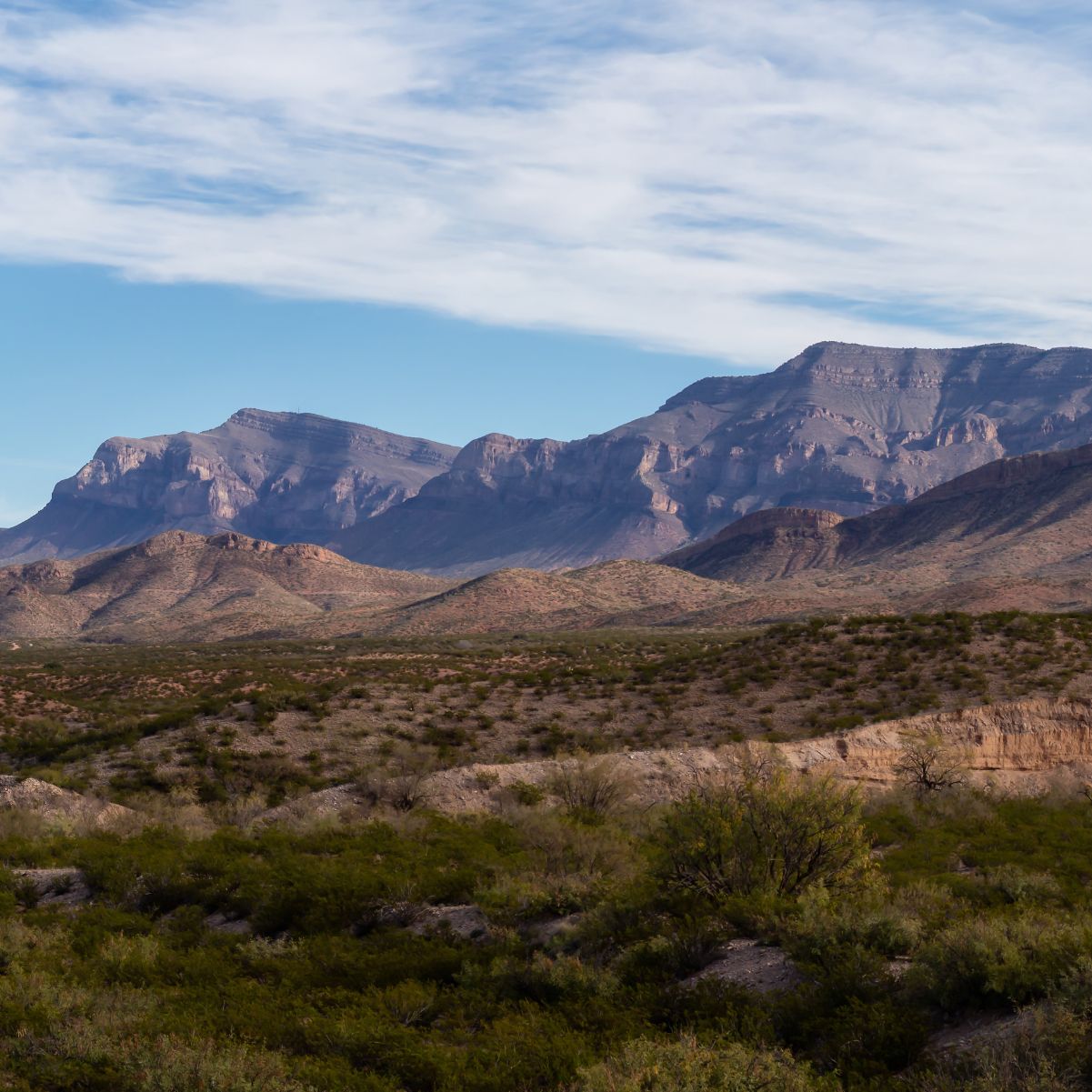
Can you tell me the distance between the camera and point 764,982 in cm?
1236

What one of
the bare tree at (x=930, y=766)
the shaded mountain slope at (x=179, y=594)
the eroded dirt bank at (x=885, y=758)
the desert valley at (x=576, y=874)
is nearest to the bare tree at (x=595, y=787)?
the desert valley at (x=576, y=874)

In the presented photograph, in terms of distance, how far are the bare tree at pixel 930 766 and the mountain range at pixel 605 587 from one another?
235ft

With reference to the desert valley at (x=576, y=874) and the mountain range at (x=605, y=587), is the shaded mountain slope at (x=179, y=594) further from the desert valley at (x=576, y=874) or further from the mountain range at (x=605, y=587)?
the desert valley at (x=576, y=874)

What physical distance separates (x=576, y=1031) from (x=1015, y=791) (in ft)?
59.8

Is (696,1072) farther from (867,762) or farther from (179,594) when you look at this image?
(179,594)

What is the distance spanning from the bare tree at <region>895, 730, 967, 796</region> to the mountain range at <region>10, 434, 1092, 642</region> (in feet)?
235

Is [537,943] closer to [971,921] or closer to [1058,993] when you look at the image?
[971,921]

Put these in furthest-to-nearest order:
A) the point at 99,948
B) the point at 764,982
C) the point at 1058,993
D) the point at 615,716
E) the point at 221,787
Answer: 1. the point at 615,716
2. the point at 221,787
3. the point at 99,948
4. the point at 764,982
5. the point at 1058,993

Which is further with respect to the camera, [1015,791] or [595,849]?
[1015,791]

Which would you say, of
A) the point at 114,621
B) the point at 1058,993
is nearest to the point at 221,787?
the point at 1058,993

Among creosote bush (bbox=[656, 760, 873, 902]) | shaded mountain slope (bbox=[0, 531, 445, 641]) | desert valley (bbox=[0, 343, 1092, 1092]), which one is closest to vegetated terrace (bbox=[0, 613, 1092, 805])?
desert valley (bbox=[0, 343, 1092, 1092])

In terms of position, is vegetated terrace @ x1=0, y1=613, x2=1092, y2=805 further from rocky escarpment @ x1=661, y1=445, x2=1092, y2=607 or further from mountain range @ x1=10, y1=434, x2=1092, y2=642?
rocky escarpment @ x1=661, y1=445, x2=1092, y2=607

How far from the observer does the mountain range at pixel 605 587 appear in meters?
122

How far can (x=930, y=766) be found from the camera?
28.3 meters
